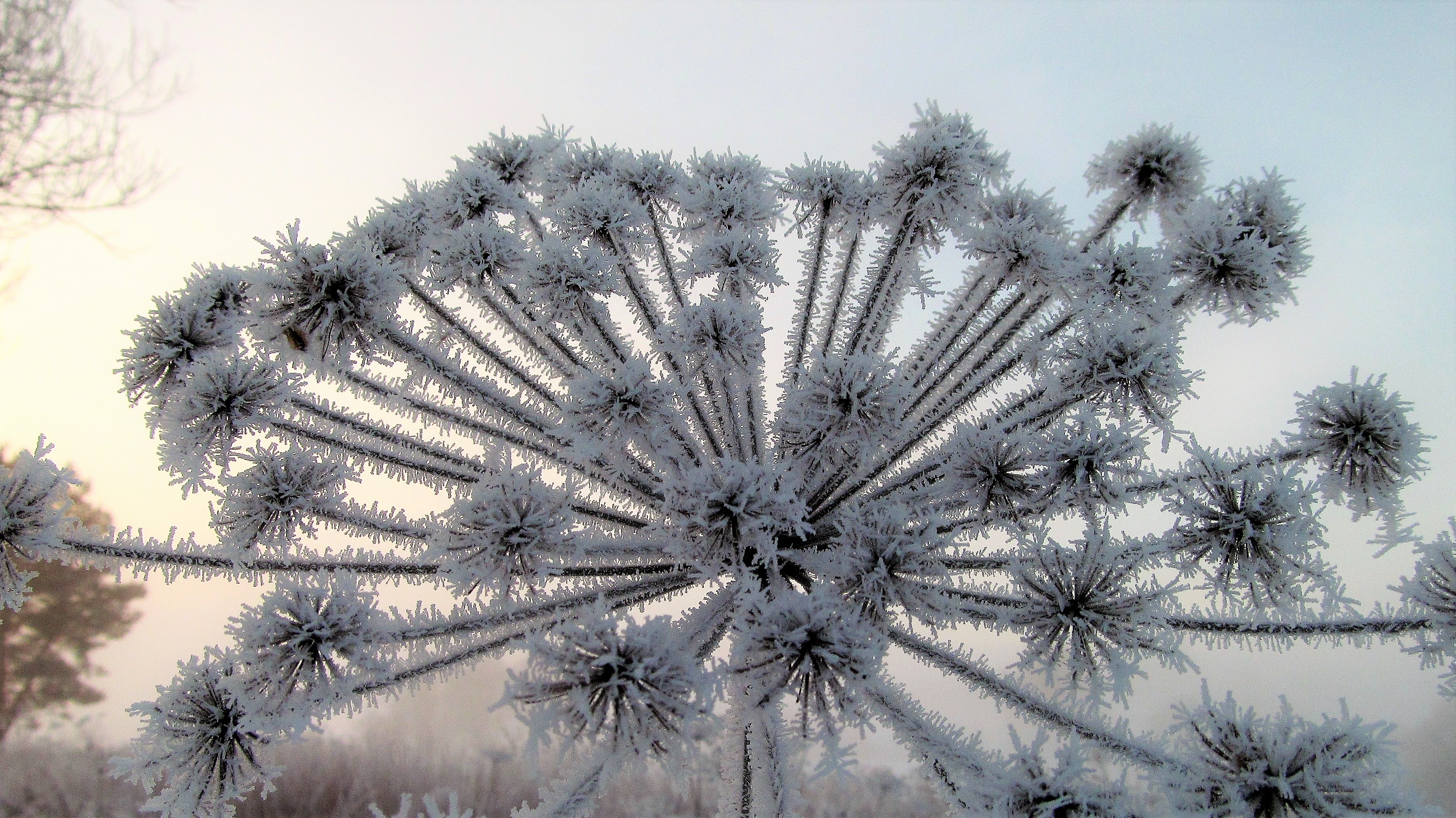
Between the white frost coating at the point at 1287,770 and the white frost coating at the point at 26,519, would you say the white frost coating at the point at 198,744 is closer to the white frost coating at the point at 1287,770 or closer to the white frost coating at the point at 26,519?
the white frost coating at the point at 26,519

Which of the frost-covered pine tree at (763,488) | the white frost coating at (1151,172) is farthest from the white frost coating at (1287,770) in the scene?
the white frost coating at (1151,172)

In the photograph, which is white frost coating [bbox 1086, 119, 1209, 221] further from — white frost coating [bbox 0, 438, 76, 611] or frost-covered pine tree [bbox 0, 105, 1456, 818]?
white frost coating [bbox 0, 438, 76, 611]

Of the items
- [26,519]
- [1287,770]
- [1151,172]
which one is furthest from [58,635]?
[1151,172]

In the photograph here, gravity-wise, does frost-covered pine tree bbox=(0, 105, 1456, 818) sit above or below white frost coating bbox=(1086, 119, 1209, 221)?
below

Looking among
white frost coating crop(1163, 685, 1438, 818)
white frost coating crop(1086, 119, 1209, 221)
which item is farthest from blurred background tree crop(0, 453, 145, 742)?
white frost coating crop(1086, 119, 1209, 221)

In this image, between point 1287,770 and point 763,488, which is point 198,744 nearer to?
point 763,488

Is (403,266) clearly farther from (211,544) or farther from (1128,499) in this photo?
(1128,499)
